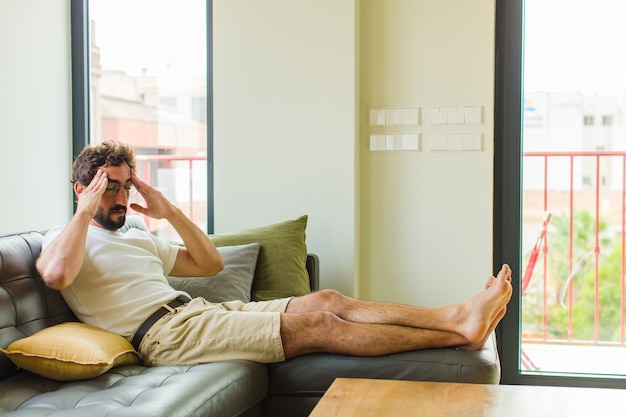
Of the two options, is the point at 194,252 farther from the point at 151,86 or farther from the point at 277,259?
the point at 151,86

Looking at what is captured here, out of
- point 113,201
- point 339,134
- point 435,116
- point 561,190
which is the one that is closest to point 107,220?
point 113,201

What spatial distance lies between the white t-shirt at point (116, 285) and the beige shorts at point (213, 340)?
11 cm

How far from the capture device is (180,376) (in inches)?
91.9

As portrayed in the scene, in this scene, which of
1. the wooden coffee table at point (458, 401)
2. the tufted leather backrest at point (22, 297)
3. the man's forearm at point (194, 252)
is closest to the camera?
the wooden coffee table at point (458, 401)

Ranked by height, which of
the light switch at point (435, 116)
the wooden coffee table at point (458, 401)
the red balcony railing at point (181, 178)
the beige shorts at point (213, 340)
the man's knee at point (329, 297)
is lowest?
the wooden coffee table at point (458, 401)

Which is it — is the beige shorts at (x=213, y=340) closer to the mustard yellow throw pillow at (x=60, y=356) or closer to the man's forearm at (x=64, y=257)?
the mustard yellow throw pillow at (x=60, y=356)

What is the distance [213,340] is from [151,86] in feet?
6.13

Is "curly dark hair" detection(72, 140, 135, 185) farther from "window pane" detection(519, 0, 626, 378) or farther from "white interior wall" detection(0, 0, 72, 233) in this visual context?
"window pane" detection(519, 0, 626, 378)

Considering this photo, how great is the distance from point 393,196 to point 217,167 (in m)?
0.88

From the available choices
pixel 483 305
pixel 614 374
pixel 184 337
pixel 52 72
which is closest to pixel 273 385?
pixel 184 337

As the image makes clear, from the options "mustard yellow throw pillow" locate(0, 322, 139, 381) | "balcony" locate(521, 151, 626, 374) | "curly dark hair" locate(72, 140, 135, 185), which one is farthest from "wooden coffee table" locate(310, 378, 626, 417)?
"balcony" locate(521, 151, 626, 374)

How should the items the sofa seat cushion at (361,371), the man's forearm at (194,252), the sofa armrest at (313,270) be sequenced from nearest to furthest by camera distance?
the sofa seat cushion at (361,371), the man's forearm at (194,252), the sofa armrest at (313,270)

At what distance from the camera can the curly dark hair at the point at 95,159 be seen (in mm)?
2744

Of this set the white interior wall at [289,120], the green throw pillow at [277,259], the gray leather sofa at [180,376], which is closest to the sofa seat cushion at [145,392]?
the gray leather sofa at [180,376]
